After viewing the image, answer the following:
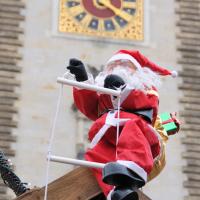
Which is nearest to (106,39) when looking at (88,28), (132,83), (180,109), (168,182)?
(88,28)

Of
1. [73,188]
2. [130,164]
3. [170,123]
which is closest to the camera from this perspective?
[130,164]

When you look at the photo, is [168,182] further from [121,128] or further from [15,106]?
[121,128]

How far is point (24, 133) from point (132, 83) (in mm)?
5662

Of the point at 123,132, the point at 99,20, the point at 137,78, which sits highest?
the point at 137,78

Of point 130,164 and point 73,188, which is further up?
point 130,164

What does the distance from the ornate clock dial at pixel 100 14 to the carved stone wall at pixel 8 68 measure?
0.65 meters

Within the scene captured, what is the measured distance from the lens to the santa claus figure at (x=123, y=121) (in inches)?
135

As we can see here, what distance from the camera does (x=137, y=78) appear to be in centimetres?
398

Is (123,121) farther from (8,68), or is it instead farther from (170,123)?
(8,68)

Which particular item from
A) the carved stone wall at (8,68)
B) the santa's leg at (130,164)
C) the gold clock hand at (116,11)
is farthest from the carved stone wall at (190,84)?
the santa's leg at (130,164)

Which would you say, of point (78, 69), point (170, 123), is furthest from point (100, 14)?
point (78, 69)

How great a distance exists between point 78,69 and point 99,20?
254 inches

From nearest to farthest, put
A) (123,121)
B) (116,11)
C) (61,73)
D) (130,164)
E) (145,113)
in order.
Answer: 1. (130,164)
2. (123,121)
3. (145,113)
4. (61,73)
5. (116,11)

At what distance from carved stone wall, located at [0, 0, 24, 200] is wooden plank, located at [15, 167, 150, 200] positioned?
5638 mm
